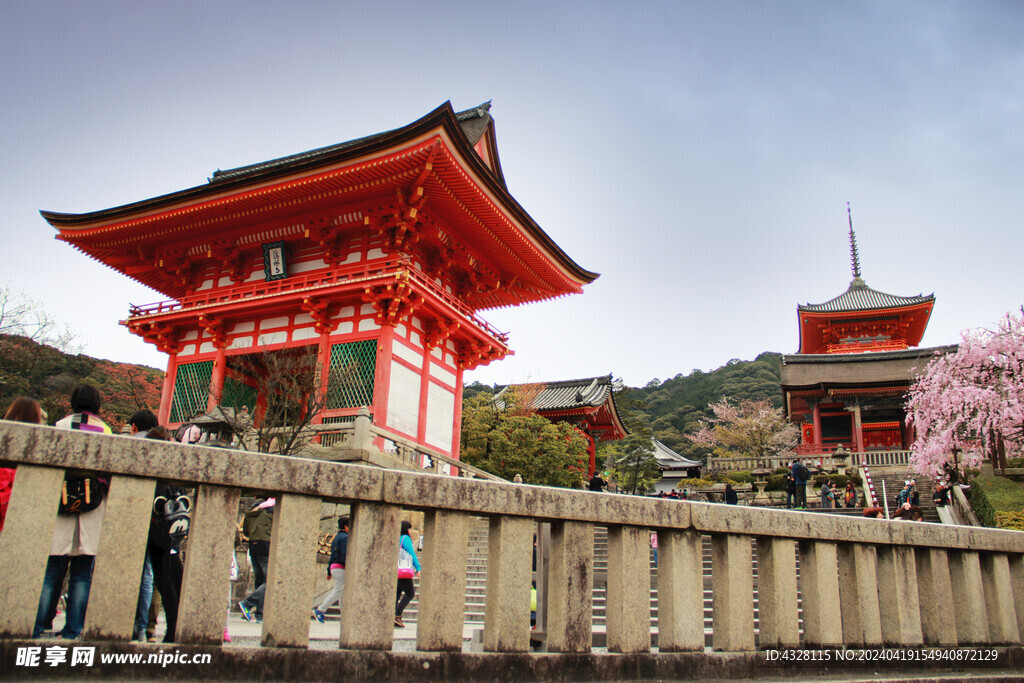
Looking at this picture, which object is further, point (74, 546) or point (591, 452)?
point (591, 452)

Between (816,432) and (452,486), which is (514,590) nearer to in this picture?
(452,486)

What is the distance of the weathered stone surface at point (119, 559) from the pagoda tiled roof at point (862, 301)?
4015 cm

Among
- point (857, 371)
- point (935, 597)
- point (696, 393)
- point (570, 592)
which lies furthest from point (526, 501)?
point (696, 393)

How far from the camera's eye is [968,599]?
5.09 m

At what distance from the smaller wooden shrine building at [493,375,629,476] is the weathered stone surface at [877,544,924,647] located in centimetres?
2432

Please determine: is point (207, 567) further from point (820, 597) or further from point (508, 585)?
point (820, 597)

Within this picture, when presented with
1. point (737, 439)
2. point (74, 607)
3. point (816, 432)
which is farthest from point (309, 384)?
point (737, 439)

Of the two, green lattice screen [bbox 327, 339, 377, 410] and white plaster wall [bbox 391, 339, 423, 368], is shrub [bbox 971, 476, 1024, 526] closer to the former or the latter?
white plaster wall [bbox 391, 339, 423, 368]

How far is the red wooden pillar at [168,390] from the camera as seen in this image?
19.8 metres

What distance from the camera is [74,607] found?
3617mm

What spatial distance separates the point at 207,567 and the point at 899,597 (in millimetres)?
4336

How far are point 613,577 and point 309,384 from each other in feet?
42.6

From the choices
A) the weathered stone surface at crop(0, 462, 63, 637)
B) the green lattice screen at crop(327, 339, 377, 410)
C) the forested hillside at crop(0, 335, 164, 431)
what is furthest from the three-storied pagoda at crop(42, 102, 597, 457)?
the weathered stone surface at crop(0, 462, 63, 637)

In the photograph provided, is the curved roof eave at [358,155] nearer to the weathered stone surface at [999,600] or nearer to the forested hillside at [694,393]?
the weathered stone surface at [999,600]
